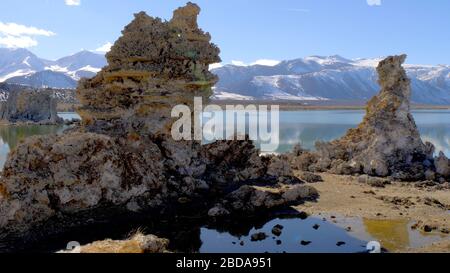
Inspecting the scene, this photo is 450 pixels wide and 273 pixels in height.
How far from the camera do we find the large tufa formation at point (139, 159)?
50.3 ft

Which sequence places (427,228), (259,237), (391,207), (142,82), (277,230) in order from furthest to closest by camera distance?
(142,82)
(391,207)
(427,228)
(277,230)
(259,237)

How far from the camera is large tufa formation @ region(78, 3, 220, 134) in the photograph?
19938mm

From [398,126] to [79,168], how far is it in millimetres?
16107

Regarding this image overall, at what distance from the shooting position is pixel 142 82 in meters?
20.2

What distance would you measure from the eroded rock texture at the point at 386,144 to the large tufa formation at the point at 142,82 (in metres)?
9.12

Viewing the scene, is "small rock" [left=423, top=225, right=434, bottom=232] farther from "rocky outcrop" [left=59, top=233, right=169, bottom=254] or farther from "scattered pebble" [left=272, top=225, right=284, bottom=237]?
"rocky outcrop" [left=59, top=233, right=169, bottom=254]

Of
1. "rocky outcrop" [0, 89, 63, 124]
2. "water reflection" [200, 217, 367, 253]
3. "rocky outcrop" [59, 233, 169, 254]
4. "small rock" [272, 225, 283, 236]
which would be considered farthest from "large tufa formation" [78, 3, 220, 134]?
"rocky outcrop" [0, 89, 63, 124]

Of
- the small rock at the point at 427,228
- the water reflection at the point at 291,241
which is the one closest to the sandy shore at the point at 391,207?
the small rock at the point at 427,228

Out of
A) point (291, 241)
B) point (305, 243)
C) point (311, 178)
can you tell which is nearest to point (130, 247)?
point (291, 241)

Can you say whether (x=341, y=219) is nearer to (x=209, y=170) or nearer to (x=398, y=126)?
(x=209, y=170)

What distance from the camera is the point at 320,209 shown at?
58.3 feet

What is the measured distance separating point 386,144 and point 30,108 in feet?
246

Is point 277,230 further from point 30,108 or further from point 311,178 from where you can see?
point 30,108
